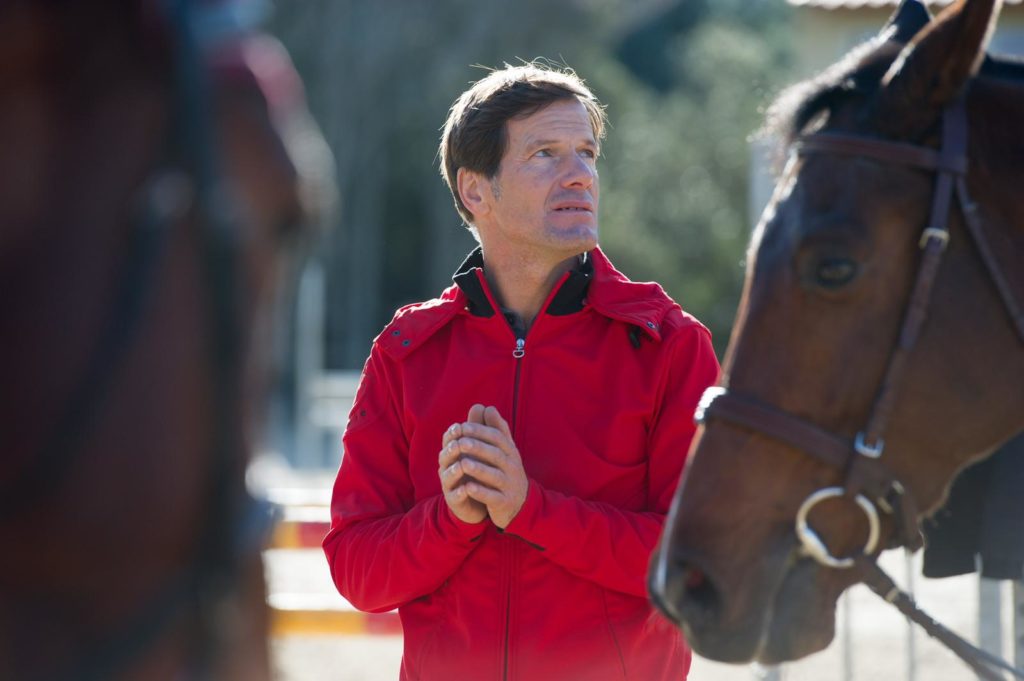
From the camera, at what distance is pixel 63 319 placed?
134 centimetres

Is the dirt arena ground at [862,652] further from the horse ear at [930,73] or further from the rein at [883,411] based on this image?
the horse ear at [930,73]

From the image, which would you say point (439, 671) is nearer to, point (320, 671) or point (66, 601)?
point (66, 601)

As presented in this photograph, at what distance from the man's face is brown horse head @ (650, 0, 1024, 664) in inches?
30.5

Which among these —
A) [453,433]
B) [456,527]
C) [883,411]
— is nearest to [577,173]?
[453,433]

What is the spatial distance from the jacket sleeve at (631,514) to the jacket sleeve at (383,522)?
159 mm

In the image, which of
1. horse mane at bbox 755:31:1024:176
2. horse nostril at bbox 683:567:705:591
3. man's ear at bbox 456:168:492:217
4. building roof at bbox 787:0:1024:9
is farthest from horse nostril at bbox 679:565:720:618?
building roof at bbox 787:0:1024:9

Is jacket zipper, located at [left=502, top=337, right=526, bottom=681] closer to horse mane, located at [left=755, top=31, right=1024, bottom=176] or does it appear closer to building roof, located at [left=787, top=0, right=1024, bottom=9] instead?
horse mane, located at [left=755, top=31, right=1024, bottom=176]

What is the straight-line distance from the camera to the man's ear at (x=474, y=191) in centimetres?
295

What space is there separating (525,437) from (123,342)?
141 cm

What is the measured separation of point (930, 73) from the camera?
2.09 metres

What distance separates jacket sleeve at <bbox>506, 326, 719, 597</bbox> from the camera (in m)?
2.47

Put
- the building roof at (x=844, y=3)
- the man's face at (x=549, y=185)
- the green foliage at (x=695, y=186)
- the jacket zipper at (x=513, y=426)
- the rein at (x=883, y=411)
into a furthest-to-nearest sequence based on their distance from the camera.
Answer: the green foliage at (x=695, y=186), the building roof at (x=844, y=3), the man's face at (x=549, y=185), the jacket zipper at (x=513, y=426), the rein at (x=883, y=411)

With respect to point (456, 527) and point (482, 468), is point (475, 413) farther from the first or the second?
point (456, 527)

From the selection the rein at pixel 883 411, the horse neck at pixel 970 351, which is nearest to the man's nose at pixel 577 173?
the rein at pixel 883 411
